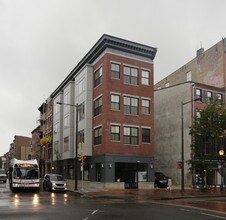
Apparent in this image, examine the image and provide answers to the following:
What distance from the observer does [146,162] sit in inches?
1694

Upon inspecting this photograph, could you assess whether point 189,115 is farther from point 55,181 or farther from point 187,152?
point 55,181

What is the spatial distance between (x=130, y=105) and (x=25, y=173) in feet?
45.6

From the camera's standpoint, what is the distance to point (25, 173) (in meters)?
36.8

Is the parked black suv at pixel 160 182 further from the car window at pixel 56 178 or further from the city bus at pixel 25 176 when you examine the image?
the city bus at pixel 25 176

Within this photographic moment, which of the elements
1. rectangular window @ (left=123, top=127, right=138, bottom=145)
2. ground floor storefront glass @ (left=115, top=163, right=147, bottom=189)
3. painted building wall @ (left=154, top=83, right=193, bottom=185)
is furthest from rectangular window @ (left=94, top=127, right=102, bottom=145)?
painted building wall @ (left=154, top=83, right=193, bottom=185)

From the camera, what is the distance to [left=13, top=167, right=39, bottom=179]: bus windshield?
120ft

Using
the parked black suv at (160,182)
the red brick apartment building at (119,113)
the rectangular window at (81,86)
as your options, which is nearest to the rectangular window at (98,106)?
the red brick apartment building at (119,113)

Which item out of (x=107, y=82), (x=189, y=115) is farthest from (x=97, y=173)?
(x=189, y=115)

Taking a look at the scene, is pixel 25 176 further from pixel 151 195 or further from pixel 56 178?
pixel 151 195

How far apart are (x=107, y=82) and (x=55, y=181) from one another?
12096 millimetres

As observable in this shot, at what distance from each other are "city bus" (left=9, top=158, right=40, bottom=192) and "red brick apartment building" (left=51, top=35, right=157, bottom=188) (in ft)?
24.5

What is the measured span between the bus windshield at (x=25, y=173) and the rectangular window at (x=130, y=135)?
1065 cm

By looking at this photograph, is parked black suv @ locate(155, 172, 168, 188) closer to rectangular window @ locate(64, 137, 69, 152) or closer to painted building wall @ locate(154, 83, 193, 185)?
painted building wall @ locate(154, 83, 193, 185)

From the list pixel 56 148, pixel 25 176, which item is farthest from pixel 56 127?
pixel 25 176
